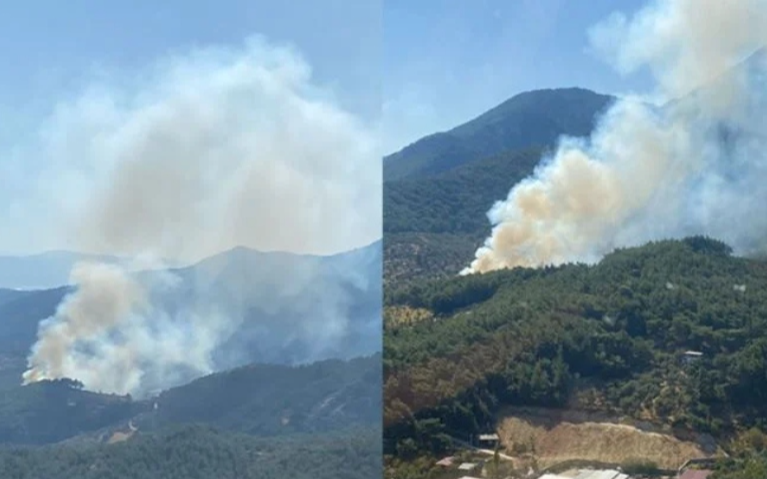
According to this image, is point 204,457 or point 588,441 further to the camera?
point 204,457

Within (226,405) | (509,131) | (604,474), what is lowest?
(604,474)

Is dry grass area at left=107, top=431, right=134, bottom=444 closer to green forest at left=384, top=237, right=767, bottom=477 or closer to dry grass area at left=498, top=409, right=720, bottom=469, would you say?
green forest at left=384, top=237, right=767, bottom=477

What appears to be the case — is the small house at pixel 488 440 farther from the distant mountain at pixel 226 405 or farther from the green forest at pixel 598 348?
the distant mountain at pixel 226 405

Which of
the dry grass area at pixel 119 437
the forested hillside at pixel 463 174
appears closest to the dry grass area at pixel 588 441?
the forested hillside at pixel 463 174

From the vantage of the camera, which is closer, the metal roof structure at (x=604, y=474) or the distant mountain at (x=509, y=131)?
the metal roof structure at (x=604, y=474)

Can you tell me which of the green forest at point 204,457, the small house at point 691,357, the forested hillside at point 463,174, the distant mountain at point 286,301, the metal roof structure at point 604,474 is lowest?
the metal roof structure at point 604,474

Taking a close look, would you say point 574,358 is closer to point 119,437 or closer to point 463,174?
point 463,174

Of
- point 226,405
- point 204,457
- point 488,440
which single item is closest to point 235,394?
point 226,405
